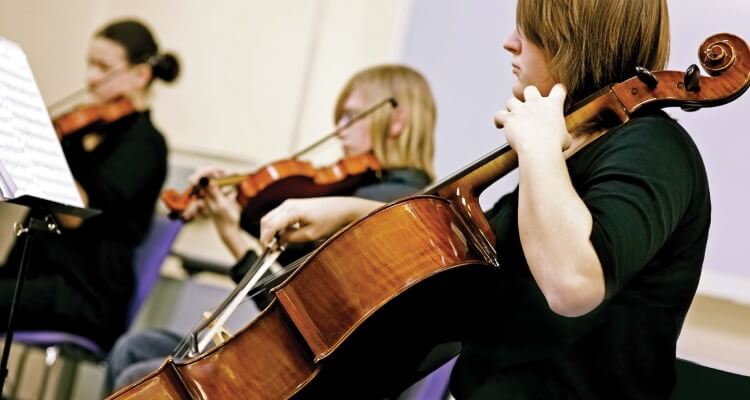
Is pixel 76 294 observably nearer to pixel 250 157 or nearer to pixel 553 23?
pixel 250 157

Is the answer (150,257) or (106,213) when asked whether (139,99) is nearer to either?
(106,213)

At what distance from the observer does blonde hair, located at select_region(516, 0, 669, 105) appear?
1100mm

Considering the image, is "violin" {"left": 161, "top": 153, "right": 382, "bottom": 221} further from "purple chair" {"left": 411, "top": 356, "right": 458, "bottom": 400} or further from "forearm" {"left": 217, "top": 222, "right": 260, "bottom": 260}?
"purple chair" {"left": 411, "top": 356, "right": 458, "bottom": 400}

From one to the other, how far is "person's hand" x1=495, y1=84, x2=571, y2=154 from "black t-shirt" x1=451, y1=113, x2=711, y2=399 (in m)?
0.06

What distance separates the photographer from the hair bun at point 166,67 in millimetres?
2771

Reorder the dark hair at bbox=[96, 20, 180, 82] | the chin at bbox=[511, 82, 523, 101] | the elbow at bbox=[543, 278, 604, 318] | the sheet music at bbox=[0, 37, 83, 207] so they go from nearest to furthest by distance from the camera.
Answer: the elbow at bbox=[543, 278, 604, 318]
the chin at bbox=[511, 82, 523, 101]
the sheet music at bbox=[0, 37, 83, 207]
the dark hair at bbox=[96, 20, 180, 82]

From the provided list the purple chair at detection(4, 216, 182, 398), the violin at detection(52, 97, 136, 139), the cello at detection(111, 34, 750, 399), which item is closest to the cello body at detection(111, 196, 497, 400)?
the cello at detection(111, 34, 750, 399)

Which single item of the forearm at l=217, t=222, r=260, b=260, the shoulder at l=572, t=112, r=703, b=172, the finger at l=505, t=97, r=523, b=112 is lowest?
the forearm at l=217, t=222, r=260, b=260

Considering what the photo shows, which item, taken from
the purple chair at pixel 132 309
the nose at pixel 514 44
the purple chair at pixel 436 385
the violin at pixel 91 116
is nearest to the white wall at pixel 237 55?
the violin at pixel 91 116

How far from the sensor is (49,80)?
338 centimetres

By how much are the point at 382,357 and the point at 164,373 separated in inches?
10.7

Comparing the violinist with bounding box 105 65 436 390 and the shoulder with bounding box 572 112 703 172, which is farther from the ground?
the shoulder with bounding box 572 112 703 172

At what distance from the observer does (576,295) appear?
93cm

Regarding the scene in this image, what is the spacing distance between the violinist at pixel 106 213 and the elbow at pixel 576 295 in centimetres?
165
